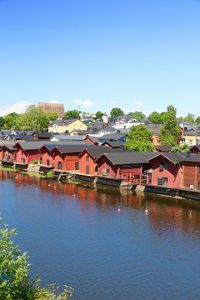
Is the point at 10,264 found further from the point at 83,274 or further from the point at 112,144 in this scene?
the point at 112,144

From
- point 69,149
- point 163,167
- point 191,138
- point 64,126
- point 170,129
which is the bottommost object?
point 163,167

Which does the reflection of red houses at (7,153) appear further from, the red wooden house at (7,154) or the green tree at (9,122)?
the green tree at (9,122)

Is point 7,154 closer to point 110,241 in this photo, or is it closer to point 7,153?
point 7,153

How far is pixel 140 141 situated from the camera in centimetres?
7638

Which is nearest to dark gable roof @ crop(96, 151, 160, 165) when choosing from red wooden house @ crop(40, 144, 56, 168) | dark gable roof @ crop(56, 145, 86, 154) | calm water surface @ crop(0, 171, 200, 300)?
calm water surface @ crop(0, 171, 200, 300)

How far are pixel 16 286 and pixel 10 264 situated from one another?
1041 mm

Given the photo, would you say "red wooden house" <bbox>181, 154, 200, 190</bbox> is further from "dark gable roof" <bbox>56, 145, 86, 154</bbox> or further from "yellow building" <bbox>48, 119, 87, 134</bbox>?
"yellow building" <bbox>48, 119, 87, 134</bbox>

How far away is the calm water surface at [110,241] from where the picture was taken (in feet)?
82.6

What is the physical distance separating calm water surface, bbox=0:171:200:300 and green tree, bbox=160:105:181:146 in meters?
43.2

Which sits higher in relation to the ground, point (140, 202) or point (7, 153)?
point (7, 153)

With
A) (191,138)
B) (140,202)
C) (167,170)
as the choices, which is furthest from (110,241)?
(191,138)

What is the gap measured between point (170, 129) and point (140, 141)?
→ 70.4ft

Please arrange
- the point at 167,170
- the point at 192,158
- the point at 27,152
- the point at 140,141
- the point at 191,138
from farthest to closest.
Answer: the point at 191,138, the point at 27,152, the point at 140,141, the point at 167,170, the point at 192,158

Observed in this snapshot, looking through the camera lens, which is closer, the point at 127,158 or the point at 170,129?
the point at 127,158
